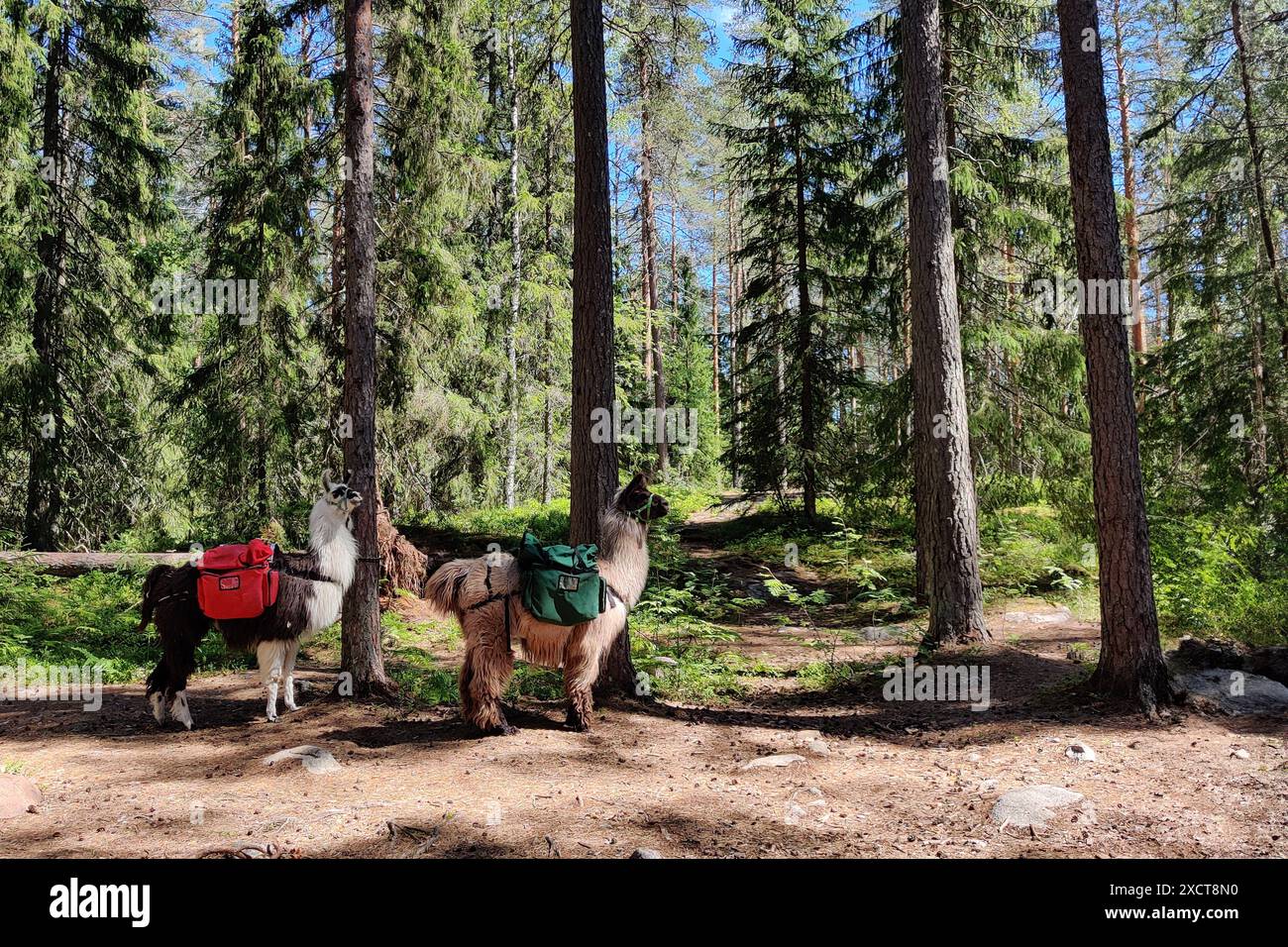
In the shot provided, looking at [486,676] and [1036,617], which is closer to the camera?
[486,676]

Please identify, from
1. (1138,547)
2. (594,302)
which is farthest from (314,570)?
(1138,547)

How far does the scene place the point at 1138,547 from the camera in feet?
24.0

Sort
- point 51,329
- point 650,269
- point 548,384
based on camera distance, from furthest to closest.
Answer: point 650,269 → point 548,384 → point 51,329

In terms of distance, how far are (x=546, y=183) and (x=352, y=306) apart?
17.4m

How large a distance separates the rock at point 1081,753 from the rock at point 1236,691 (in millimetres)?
1671

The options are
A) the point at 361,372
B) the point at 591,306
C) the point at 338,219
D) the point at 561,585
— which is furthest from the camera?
the point at 338,219

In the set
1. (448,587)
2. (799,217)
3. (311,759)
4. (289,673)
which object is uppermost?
(799,217)

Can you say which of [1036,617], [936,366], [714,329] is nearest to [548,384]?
[936,366]

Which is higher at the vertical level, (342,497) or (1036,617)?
(342,497)

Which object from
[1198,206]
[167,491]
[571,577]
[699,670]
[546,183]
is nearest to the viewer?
[571,577]

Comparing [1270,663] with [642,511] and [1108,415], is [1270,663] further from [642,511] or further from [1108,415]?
[642,511]

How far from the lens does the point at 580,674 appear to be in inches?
279

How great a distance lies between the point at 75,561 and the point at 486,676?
1053cm
